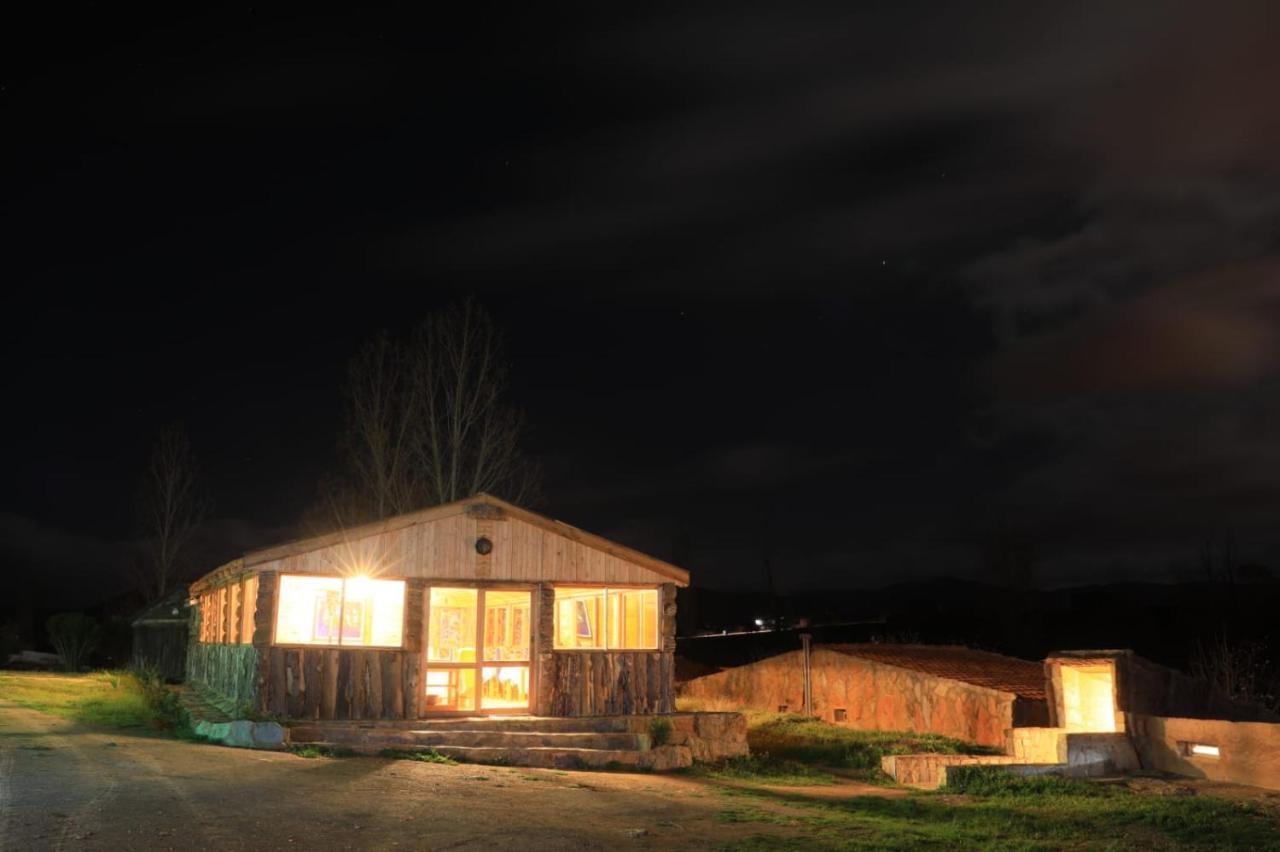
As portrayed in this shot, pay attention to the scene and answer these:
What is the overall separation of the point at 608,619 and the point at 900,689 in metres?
5.70

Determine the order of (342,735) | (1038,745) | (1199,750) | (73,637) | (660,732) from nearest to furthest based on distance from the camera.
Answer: (1199,750)
(1038,745)
(342,735)
(660,732)
(73,637)

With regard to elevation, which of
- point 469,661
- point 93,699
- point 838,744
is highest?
point 469,661

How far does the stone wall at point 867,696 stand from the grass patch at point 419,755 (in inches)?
351

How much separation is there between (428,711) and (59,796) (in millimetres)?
8334

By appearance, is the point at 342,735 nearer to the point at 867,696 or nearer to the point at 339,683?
the point at 339,683

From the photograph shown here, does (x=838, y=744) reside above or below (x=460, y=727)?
below

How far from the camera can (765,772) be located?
16.9 meters

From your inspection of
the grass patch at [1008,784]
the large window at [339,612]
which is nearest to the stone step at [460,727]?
the large window at [339,612]

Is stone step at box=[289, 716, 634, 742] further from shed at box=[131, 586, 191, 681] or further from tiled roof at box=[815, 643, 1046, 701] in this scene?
shed at box=[131, 586, 191, 681]

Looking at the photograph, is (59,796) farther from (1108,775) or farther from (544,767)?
(1108,775)

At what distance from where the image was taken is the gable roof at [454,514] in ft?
55.2

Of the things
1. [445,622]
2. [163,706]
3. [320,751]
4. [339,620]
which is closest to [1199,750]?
[320,751]

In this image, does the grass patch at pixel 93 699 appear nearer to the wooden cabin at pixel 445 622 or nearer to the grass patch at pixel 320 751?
the wooden cabin at pixel 445 622

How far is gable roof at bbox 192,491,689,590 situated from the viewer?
16.8 m
